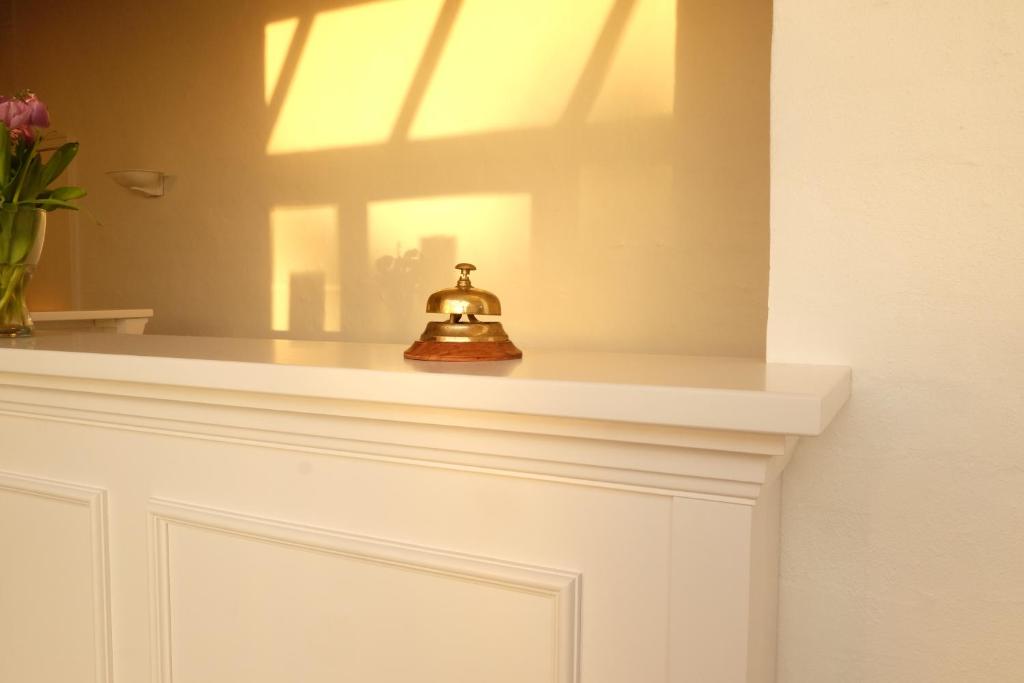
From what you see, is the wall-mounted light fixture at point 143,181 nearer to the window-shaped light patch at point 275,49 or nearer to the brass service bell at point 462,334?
the window-shaped light patch at point 275,49

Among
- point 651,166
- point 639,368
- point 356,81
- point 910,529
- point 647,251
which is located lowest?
point 910,529

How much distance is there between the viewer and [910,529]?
74cm

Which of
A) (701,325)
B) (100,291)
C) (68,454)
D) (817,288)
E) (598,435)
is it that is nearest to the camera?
(598,435)

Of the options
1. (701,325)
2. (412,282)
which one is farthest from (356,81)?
(701,325)

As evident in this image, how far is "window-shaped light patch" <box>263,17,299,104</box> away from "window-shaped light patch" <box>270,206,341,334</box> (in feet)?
1.92

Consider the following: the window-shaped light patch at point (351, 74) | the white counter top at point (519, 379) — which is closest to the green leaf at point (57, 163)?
the white counter top at point (519, 379)

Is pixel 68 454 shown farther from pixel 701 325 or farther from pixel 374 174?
pixel 374 174

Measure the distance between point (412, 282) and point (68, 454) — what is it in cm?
250

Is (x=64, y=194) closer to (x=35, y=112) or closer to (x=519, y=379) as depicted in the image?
(x=35, y=112)

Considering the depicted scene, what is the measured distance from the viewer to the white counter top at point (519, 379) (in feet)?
1.91

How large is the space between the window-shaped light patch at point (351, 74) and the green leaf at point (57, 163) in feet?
7.39

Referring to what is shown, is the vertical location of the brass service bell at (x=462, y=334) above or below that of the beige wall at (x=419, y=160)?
below

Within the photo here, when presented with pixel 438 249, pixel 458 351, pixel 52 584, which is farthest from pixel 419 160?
pixel 458 351

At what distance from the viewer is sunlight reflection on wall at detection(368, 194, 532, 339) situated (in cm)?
321
